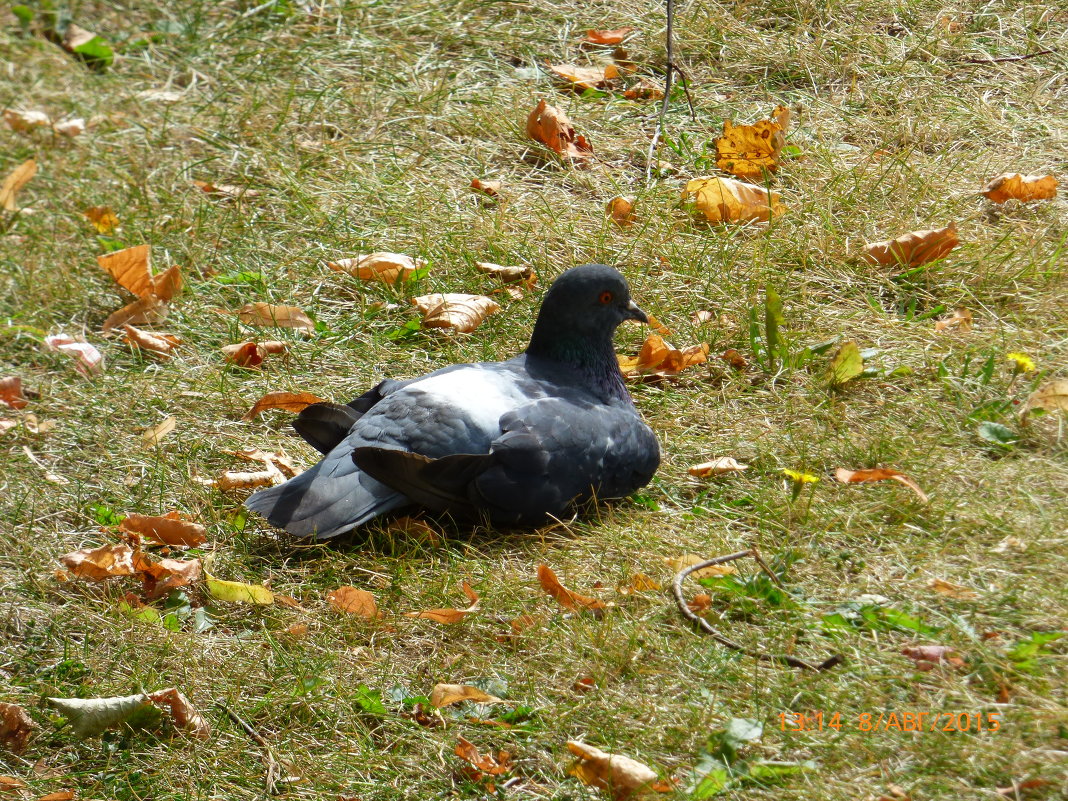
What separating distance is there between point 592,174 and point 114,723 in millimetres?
3128

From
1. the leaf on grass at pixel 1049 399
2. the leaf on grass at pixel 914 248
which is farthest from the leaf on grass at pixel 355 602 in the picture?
the leaf on grass at pixel 914 248

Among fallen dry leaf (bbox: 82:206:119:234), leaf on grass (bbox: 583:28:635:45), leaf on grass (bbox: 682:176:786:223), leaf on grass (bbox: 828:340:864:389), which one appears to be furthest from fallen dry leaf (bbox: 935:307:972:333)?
fallen dry leaf (bbox: 82:206:119:234)

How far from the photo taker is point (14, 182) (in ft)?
17.7

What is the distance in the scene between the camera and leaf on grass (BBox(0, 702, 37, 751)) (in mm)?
2707

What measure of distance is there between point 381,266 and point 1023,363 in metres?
2.37

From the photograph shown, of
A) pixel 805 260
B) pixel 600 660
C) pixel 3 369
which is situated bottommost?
pixel 3 369

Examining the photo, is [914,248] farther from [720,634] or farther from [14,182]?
[14,182]

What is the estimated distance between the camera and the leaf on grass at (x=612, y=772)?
235 cm

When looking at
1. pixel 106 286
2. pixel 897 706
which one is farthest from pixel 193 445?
pixel 897 706

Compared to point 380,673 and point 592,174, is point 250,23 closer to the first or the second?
point 592,174

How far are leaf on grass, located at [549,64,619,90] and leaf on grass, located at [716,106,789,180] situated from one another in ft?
2.96

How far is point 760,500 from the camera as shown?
10.6ft

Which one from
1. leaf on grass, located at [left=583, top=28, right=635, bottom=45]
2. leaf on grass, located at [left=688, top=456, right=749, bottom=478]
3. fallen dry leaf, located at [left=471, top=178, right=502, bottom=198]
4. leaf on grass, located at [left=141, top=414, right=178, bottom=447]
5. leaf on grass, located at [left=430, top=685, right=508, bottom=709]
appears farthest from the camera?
leaf on grass, located at [left=583, top=28, right=635, bottom=45]

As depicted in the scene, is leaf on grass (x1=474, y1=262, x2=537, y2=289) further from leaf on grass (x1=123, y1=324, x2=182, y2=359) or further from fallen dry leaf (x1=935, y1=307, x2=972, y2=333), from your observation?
fallen dry leaf (x1=935, y1=307, x2=972, y2=333)
